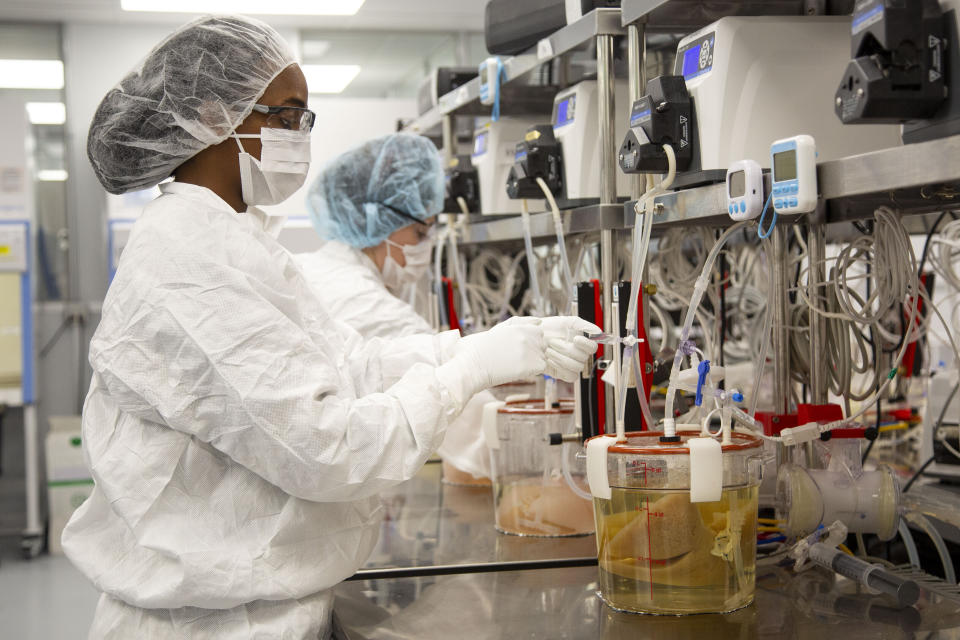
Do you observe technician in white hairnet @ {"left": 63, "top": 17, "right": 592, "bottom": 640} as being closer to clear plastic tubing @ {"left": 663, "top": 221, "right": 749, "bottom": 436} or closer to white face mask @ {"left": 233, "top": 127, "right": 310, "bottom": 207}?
white face mask @ {"left": 233, "top": 127, "right": 310, "bottom": 207}

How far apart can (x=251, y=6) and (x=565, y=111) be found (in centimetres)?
385

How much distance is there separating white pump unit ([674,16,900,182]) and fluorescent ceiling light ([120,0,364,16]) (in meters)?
4.19

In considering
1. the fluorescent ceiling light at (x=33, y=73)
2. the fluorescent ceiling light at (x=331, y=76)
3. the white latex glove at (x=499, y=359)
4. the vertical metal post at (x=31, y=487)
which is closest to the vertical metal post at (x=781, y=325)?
the white latex glove at (x=499, y=359)

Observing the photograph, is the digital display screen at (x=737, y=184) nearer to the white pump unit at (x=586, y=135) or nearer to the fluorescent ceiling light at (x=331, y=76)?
the white pump unit at (x=586, y=135)

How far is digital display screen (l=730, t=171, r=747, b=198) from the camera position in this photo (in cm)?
122

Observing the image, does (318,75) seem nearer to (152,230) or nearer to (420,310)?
(420,310)

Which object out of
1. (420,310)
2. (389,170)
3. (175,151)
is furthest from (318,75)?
(175,151)

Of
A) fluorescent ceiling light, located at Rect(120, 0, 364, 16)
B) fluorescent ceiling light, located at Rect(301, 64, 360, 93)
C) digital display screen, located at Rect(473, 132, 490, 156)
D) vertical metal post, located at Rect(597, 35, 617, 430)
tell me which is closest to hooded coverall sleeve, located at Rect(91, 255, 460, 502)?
vertical metal post, located at Rect(597, 35, 617, 430)

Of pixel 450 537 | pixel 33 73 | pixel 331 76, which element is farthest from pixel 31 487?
pixel 450 537

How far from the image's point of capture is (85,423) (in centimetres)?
133

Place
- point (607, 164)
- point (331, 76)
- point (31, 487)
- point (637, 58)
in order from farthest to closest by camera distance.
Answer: point (331, 76) < point (31, 487) < point (607, 164) < point (637, 58)

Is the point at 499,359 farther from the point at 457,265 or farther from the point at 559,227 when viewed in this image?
the point at 457,265

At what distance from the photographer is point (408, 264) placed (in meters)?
2.64

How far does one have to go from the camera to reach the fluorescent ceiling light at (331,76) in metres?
6.11
